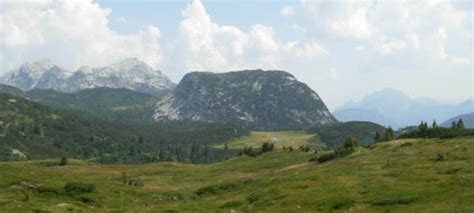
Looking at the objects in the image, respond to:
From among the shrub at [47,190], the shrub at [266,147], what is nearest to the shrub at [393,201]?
the shrub at [47,190]

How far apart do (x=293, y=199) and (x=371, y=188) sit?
8.67m

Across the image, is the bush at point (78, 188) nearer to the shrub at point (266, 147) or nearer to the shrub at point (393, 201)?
the shrub at point (393, 201)

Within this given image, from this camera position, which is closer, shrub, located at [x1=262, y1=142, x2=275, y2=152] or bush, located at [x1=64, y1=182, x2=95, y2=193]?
bush, located at [x1=64, y1=182, x2=95, y2=193]

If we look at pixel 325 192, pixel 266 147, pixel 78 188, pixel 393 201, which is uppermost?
pixel 266 147

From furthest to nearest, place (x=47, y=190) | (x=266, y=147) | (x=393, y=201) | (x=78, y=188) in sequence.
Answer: (x=266, y=147)
(x=78, y=188)
(x=47, y=190)
(x=393, y=201)

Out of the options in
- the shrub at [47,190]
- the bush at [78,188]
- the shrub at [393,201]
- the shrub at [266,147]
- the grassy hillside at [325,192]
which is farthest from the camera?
the shrub at [266,147]

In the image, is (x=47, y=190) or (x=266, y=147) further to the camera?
(x=266, y=147)

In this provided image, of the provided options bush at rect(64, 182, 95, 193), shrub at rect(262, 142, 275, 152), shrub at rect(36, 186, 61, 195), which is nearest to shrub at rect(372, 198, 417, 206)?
bush at rect(64, 182, 95, 193)

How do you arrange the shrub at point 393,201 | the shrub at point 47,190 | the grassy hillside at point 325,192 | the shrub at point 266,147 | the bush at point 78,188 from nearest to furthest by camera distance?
1. the shrub at point 393,201
2. the grassy hillside at point 325,192
3. the shrub at point 47,190
4. the bush at point 78,188
5. the shrub at point 266,147

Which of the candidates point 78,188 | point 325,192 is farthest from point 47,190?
point 325,192

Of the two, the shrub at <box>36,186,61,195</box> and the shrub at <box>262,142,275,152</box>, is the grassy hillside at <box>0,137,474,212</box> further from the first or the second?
the shrub at <box>262,142,275,152</box>

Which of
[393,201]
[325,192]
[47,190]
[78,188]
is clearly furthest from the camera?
[78,188]

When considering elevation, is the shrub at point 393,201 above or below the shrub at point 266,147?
below

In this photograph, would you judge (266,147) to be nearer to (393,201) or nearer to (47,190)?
(47,190)
